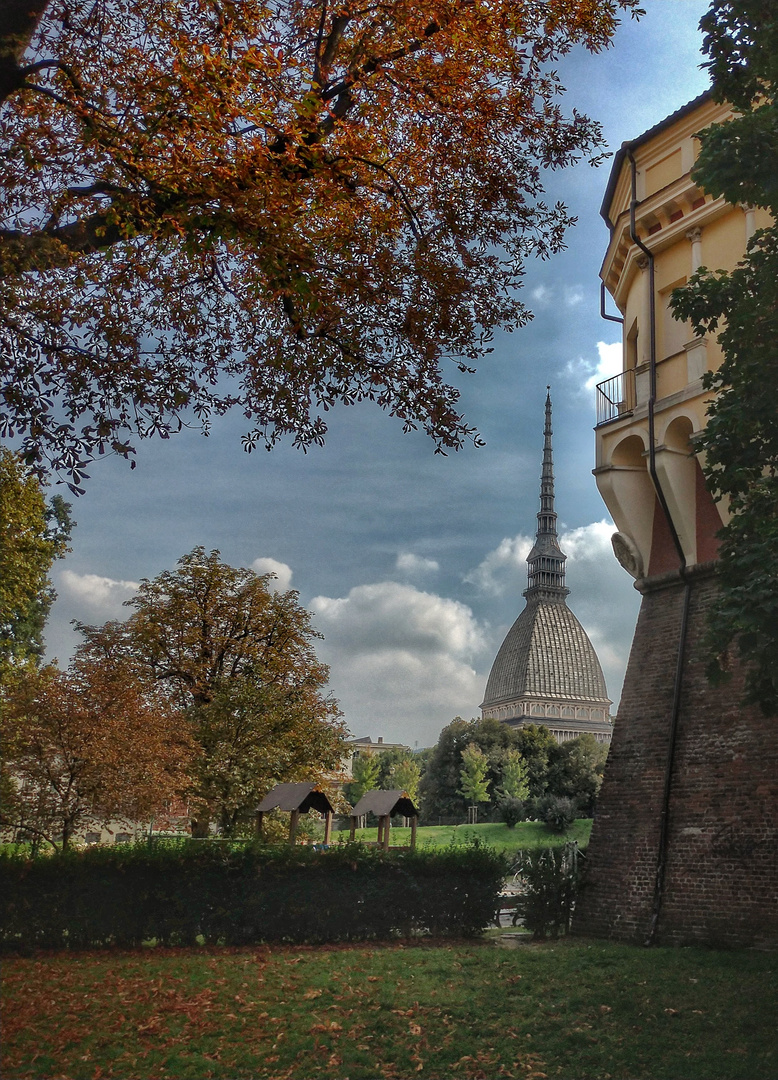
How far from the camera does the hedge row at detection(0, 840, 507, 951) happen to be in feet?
42.8

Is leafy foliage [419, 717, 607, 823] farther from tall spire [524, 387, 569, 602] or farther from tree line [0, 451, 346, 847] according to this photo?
tall spire [524, 387, 569, 602]

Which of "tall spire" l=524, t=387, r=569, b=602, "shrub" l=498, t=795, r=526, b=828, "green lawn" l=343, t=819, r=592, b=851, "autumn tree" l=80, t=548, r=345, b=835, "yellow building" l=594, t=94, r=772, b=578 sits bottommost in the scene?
"green lawn" l=343, t=819, r=592, b=851

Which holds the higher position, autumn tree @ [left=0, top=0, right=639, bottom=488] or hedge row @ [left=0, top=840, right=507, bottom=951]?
autumn tree @ [left=0, top=0, right=639, bottom=488]

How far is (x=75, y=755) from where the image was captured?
1606 cm

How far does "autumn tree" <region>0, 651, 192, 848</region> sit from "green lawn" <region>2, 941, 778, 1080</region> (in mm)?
4359

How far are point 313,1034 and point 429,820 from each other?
69980mm

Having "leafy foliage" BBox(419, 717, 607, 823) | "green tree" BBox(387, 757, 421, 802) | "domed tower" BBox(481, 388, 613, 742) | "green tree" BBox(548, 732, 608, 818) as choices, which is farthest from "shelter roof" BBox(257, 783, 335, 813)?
"domed tower" BBox(481, 388, 613, 742)

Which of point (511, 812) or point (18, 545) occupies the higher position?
point (18, 545)

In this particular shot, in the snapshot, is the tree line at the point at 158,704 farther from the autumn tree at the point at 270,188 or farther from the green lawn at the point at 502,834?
the green lawn at the point at 502,834

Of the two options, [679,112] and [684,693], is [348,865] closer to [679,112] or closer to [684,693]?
[684,693]

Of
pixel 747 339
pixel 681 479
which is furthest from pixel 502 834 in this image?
pixel 747 339

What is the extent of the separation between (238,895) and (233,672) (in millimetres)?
12046

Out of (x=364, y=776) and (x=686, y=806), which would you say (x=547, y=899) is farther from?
(x=364, y=776)

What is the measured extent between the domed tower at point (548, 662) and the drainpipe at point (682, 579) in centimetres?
14313
